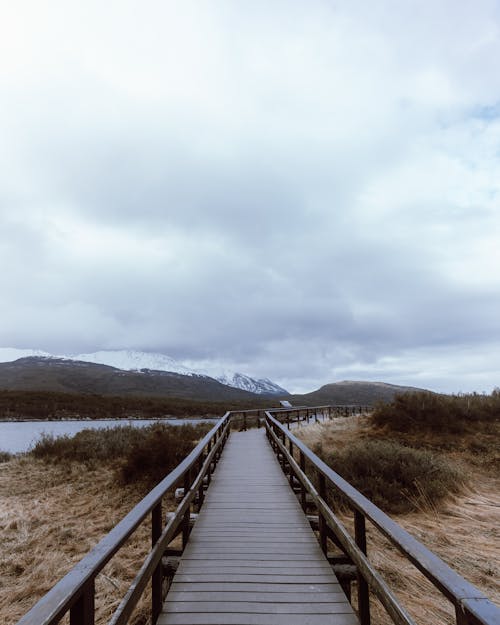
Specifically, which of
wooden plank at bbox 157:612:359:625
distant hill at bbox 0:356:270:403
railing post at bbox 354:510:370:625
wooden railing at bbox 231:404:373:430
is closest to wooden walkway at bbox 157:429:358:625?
wooden plank at bbox 157:612:359:625

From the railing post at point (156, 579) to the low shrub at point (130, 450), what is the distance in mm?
8433

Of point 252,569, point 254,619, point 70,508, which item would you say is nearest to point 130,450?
point 70,508

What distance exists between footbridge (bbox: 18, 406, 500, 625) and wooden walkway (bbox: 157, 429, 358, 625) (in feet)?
0.04

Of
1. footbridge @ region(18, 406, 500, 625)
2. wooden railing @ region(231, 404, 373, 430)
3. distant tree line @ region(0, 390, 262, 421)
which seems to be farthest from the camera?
distant tree line @ region(0, 390, 262, 421)

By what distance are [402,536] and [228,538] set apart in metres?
3.27

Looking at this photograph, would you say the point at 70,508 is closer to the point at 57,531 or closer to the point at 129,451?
the point at 57,531

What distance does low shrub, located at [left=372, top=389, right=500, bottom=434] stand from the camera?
15.7 metres

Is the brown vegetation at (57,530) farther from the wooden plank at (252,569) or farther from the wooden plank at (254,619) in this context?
the wooden plank at (254,619)

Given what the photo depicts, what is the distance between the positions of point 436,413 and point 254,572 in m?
14.1

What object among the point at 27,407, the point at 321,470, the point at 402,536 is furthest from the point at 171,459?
the point at 27,407

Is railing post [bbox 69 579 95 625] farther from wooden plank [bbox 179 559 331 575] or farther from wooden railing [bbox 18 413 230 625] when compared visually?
wooden plank [bbox 179 559 331 575]

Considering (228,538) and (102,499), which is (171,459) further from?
(228,538)

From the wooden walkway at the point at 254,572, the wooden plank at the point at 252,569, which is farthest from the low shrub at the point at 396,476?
the wooden plank at the point at 252,569

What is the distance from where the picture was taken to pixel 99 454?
51.9 ft
